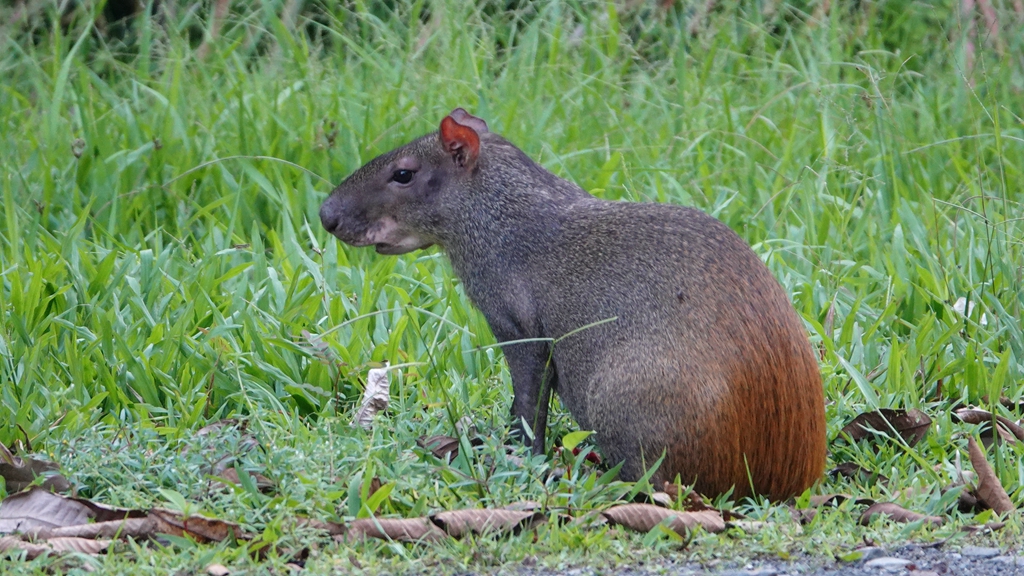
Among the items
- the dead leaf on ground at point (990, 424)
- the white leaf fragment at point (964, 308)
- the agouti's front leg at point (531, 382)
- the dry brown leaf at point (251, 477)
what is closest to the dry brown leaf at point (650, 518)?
the agouti's front leg at point (531, 382)

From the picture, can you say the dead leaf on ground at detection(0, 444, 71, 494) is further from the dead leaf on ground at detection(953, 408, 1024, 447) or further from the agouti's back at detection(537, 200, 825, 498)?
the dead leaf on ground at detection(953, 408, 1024, 447)

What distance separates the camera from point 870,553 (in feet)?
9.55

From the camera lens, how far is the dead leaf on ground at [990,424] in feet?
12.0

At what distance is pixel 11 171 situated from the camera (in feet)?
17.6

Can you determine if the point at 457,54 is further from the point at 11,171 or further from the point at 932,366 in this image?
the point at 932,366

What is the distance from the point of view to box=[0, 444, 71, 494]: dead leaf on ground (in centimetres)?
321

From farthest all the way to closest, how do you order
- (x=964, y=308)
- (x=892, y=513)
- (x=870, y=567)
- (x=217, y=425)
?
(x=964, y=308) < (x=217, y=425) < (x=892, y=513) < (x=870, y=567)

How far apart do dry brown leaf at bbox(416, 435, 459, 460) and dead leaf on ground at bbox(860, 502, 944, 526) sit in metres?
1.05

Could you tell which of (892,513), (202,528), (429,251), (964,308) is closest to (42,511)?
(202,528)

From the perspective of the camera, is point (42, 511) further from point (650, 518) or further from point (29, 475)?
point (650, 518)

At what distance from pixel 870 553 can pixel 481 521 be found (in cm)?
86

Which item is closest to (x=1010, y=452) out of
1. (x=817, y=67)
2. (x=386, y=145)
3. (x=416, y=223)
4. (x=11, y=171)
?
(x=416, y=223)

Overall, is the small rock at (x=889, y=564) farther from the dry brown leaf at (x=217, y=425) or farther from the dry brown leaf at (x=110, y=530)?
the dry brown leaf at (x=217, y=425)

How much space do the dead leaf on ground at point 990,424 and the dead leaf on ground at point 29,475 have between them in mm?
2405
